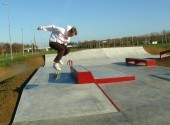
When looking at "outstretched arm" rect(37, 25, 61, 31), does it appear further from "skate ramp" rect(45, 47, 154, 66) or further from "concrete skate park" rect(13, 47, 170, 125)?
"skate ramp" rect(45, 47, 154, 66)

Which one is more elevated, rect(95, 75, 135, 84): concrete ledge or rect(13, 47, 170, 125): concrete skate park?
rect(95, 75, 135, 84): concrete ledge

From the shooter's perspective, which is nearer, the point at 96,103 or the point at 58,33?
the point at 96,103

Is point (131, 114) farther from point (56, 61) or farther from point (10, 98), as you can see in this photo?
point (10, 98)

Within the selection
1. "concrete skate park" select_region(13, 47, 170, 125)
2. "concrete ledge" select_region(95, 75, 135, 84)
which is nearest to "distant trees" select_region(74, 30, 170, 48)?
"concrete ledge" select_region(95, 75, 135, 84)

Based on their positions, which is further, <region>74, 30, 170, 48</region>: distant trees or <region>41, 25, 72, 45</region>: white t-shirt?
<region>74, 30, 170, 48</region>: distant trees

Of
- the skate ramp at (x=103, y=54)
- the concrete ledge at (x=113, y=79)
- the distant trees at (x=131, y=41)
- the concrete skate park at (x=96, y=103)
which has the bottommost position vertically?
the concrete skate park at (x=96, y=103)

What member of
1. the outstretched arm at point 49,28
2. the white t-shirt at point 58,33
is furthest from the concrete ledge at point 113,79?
the outstretched arm at point 49,28

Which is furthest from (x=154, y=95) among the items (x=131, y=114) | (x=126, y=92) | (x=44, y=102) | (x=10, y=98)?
(x=10, y=98)

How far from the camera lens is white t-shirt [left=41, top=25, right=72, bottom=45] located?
27.4ft

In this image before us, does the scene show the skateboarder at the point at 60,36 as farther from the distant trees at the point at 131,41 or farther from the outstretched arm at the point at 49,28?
the distant trees at the point at 131,41

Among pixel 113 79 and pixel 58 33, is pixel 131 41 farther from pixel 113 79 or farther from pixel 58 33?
pixel 58 33

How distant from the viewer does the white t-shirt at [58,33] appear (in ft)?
27.4

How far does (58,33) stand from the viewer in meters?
8.47

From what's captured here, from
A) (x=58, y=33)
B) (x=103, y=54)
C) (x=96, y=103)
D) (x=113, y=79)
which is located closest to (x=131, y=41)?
(x=103, y=54)
